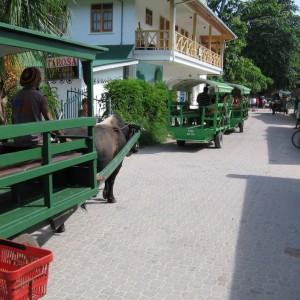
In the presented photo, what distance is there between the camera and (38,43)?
3.55 metres

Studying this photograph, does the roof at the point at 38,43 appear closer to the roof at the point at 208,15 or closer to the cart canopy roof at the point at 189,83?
the cart canopy roof at the point at 189,83

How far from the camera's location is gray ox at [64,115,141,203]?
5809mm

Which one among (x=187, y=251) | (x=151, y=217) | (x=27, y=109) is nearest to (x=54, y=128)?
(x=27, y=109)

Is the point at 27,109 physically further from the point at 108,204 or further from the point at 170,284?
the point at 108,204

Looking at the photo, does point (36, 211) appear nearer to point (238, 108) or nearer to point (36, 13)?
point (36, 13)

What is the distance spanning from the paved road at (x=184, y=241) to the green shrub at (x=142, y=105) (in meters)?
4.73

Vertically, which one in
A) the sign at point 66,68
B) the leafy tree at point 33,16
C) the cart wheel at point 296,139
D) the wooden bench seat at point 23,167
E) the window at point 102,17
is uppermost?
the window at point 102,17

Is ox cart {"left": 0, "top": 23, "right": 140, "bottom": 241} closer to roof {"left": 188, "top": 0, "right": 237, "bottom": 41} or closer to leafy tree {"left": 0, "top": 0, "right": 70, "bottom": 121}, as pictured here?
leafy tree {"left": 0, "top": 0, "right": 70, "bottom": 121}

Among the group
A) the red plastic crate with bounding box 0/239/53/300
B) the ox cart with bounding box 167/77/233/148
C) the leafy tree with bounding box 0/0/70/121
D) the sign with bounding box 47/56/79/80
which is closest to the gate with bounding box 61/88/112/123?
the ox cart with bounding box 167/77/233/148

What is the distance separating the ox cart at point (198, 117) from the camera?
43.5 ft

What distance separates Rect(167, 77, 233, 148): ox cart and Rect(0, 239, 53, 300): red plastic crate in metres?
10.6

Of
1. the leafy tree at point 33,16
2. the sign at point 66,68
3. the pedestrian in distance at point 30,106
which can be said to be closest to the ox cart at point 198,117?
the leafy tree at point 33,16

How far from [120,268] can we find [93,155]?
1254 mm

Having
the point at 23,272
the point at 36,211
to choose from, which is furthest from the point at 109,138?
the point at 23,272
